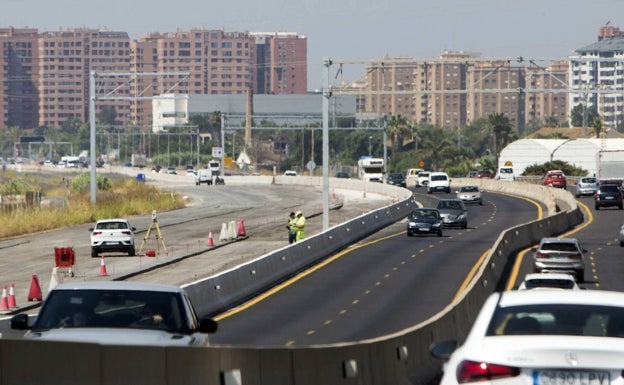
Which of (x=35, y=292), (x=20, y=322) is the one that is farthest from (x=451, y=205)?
(x=20, y=322)

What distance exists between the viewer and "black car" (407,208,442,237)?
62.3 metres

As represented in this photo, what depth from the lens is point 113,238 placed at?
54.7m

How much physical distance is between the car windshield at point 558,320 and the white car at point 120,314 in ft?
13.7

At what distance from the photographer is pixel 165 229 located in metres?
75.2

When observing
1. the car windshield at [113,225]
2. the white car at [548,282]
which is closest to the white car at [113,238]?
the car windshield at [113,225]

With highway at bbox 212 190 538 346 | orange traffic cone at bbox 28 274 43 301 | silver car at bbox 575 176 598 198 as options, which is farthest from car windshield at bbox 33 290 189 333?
silver car at bbox 575 176 598 198

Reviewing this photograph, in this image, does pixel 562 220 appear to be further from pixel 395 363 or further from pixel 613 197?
pixel 395 363

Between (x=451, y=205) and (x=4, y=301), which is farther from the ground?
(x=451, y=205)

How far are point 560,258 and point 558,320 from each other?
32.4 metres

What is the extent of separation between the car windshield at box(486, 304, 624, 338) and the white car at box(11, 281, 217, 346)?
418 centimetres

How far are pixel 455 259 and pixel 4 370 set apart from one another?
41204 mm

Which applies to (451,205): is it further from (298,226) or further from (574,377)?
(574,377)

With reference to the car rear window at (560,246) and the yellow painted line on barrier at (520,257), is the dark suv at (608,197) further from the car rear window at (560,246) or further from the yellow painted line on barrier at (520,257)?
the car rear window at (560,246)

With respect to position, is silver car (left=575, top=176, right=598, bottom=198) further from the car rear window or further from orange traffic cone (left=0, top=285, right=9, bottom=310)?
orange traffic cone (left=0, top=285, right=9, bottom=310)
